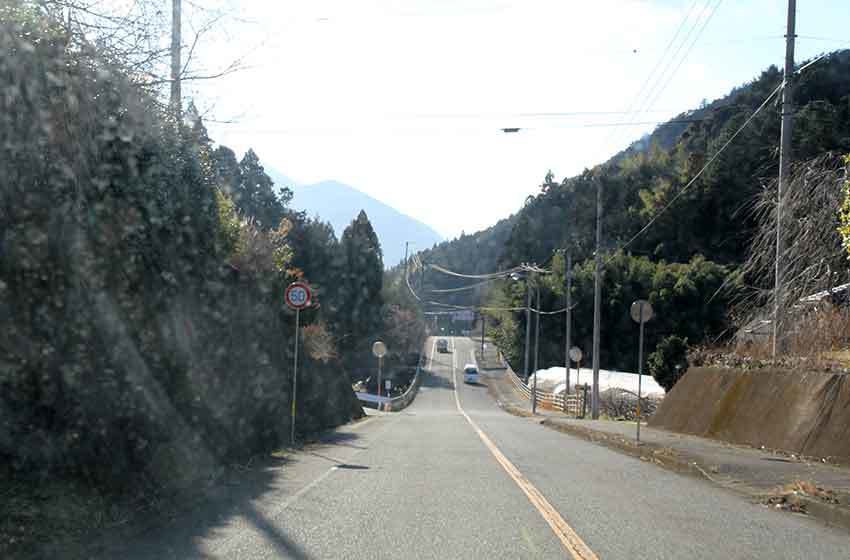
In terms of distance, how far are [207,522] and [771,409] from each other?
13.2m

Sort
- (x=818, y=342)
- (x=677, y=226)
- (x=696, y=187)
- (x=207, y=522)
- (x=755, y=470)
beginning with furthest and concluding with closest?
(x=677, y=226) < (x=696, y=187) < (x=818, y=342) < (x=755, y=470) < (x=207, y=522)

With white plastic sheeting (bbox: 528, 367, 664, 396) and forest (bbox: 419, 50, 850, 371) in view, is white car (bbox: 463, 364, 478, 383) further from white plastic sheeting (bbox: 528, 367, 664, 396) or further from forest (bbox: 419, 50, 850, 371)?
white plastic sheeting (bbox: 528, 367, 664, 396)

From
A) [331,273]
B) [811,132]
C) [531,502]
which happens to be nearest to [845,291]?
[531,502]

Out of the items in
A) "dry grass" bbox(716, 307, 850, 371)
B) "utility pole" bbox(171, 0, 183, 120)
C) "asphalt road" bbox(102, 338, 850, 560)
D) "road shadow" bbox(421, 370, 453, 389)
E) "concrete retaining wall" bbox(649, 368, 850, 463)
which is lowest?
"road shadow" bbox(421, 370, 453, 389)

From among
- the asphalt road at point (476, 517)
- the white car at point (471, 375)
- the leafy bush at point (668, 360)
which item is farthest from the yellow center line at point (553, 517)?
the white car at point (471, 375)

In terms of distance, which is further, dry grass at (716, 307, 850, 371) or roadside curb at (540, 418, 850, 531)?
dry grass at (716, 307, 850, 371)

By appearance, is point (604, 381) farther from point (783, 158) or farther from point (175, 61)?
point (175, 61)

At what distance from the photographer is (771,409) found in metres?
18.3

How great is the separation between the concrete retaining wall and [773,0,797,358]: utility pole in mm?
1192

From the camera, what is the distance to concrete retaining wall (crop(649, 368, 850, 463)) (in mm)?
15328

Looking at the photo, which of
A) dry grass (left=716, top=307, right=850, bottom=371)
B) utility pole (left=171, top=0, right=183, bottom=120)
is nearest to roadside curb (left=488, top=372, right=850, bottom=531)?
dry grass (left=716, top=307, right=850, bottom=371)

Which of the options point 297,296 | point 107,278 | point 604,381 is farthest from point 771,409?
point 604,381

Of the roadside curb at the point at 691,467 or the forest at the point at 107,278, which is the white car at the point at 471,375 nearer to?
the roadside curb at the point at 691,467

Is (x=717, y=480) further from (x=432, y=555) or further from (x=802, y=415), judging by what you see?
(x=432, y=555)
